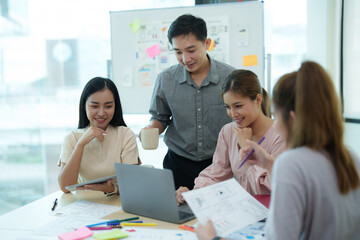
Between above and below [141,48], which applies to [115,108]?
below

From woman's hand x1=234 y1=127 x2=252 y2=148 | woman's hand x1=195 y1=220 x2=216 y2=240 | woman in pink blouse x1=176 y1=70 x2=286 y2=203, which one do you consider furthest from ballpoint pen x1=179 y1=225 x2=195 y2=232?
woman's hand x1=234 y1=127 x2=252 y2=148

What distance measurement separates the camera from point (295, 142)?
0.91 meters

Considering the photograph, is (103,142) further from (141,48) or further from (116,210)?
(141,48)

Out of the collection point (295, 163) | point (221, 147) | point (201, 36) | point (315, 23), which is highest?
point (315, 23)

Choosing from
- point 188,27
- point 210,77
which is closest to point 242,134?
point 210,77

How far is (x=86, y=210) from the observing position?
1508 millimetres

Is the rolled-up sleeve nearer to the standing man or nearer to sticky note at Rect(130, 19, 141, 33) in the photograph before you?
the standing man

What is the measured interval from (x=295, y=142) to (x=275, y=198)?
0.16m

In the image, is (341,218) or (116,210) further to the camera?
(116,210)

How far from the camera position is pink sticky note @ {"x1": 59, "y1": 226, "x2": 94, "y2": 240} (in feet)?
3.90

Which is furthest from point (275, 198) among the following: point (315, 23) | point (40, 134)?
point (40, 134)

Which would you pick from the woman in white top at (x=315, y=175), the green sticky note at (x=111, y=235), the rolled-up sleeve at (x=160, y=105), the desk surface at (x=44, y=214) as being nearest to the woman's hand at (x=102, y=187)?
the desk surface at (x=44, y=214)

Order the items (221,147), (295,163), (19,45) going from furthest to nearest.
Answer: (19,45), (221,147), (295,163)

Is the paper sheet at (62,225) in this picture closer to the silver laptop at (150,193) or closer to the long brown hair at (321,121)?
the silver laptop at (150,193)
